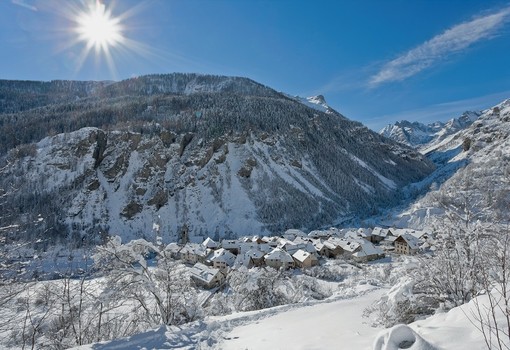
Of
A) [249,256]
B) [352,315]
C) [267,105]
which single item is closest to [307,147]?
[267,105]

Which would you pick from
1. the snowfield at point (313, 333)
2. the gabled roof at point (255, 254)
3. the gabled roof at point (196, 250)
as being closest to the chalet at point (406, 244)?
the gabled roof at point (255, 254)

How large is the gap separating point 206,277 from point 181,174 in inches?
2292

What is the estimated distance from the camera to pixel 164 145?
9375 cm

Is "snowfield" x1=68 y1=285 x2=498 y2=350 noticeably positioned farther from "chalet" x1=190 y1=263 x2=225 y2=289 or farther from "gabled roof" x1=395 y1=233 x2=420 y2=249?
"gabled roof" x1=395 y1=233 x2=420 y2=249

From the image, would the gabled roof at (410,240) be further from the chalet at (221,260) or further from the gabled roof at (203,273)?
the gabled roof at (203,273)

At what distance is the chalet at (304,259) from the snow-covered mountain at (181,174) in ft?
104

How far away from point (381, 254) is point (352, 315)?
43.3 m

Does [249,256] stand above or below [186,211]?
below

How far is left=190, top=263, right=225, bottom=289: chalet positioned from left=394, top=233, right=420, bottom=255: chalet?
32775mm

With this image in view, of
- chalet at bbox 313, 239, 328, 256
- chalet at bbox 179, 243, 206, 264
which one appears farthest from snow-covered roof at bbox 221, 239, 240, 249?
chalet at bbox 313, 239, 328, 256

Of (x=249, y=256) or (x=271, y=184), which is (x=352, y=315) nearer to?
(x=249, y=256)

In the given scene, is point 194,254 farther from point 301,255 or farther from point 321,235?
point 321,235

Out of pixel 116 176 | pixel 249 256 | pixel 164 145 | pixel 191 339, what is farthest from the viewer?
pixel 164 145

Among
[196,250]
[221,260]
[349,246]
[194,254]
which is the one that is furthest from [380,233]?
[194,254]
